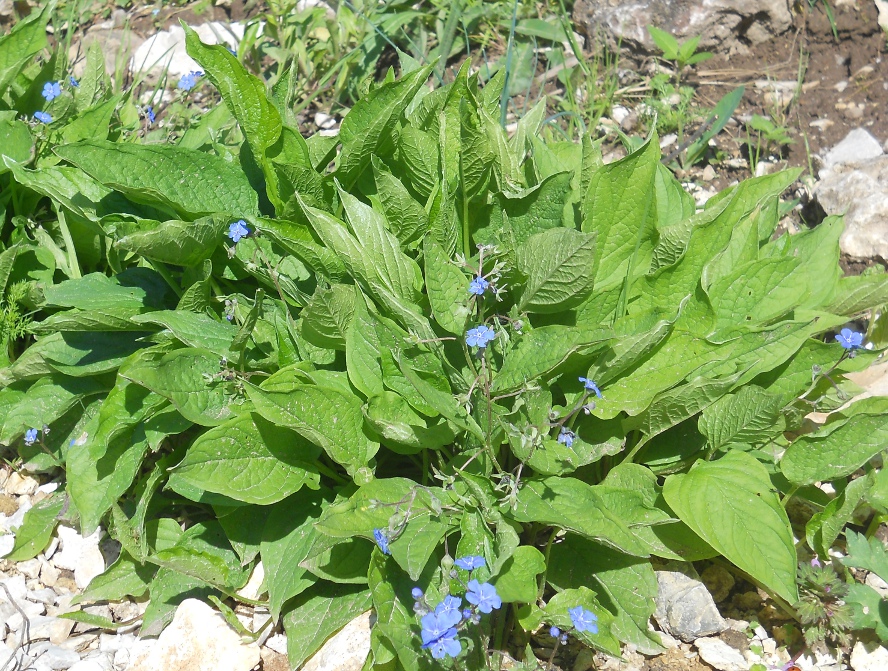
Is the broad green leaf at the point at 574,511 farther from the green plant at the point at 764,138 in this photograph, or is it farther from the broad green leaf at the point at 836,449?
the green plant at the point at 764,138

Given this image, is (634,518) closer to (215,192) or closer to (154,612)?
(154,612)

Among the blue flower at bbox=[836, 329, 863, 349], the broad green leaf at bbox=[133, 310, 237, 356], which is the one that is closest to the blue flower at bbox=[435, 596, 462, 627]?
the broad green leaf at bbox=[133, 310, 237, 356]

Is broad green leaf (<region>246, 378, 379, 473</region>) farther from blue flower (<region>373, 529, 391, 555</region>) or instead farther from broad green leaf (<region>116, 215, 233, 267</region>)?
broad green leaf (<region>116, 215, 233, 267</region>)

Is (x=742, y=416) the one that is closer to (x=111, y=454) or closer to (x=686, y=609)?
(x=686, y=609)

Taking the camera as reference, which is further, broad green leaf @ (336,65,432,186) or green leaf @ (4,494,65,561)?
green leaf @ (4,494,65,561)

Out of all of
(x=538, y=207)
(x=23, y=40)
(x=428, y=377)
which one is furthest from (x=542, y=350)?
(x=23, y=40)

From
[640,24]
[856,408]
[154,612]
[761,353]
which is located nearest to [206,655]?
[154,612]
